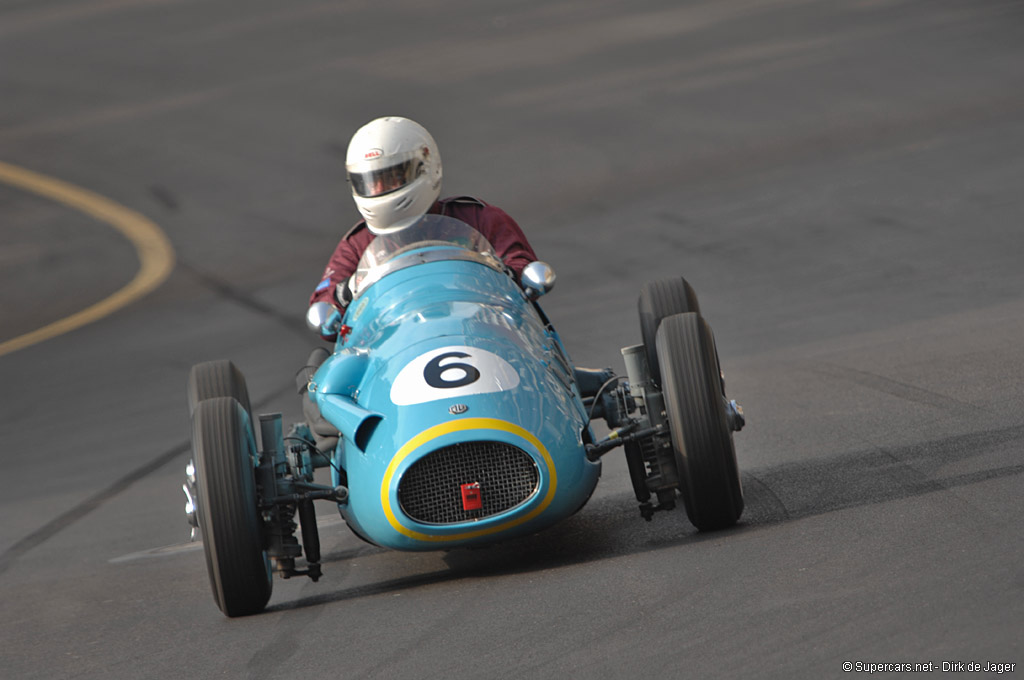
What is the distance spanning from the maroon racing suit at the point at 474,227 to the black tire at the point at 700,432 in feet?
6.33

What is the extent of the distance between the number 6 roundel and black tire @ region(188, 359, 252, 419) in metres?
1.60

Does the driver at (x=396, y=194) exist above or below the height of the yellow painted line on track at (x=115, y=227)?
below

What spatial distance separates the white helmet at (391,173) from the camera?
26.5 ft

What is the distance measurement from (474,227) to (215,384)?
171 cm

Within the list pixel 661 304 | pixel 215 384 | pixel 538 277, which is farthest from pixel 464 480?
pixel 215 384

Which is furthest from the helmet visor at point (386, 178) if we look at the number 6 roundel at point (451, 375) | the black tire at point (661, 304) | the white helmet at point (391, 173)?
the number 6 roundel at point (451, 375)

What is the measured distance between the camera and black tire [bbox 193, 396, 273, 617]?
241 inches

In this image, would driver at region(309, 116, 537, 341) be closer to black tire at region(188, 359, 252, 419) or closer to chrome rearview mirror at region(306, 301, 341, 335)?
chrome rearview mirror at region(306, 301, 341, 335)

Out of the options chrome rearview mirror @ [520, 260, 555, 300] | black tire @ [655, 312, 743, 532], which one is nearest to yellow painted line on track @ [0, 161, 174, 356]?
chrome rearview mirror @ [520, 260, 555, 300]

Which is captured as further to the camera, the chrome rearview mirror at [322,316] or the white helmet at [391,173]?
the white helmet at [391,173]

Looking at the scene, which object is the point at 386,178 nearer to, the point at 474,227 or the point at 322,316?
the point at 474,227

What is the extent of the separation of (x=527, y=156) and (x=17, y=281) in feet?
22.5

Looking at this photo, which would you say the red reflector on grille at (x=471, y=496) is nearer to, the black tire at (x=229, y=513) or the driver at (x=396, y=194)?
the black tire at (x=229, y=513)

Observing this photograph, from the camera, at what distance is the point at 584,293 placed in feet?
46.3
